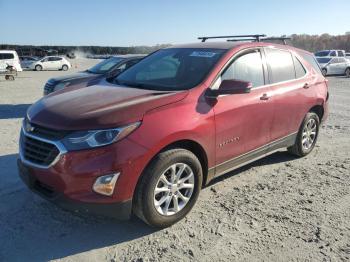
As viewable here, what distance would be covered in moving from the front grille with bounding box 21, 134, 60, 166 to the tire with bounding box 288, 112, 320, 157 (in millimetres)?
3880

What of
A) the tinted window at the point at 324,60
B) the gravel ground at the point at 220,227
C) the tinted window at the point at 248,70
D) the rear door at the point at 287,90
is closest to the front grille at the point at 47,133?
the gravel ground at the point at 220,227

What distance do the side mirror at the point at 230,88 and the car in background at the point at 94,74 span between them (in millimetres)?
6119

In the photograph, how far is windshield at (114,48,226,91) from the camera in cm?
441

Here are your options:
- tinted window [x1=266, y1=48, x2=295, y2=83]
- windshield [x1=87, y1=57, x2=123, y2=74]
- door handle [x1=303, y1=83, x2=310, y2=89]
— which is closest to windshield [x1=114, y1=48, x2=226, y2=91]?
tinted window [x1=266, y1=48, x2=295, y2=83]

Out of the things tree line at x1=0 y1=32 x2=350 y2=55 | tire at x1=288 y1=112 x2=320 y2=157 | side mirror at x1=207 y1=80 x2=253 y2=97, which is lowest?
tire at x1=288 y1=112 x2=320 y2=157

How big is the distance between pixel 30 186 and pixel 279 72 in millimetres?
3537

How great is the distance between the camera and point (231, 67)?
4.59 m

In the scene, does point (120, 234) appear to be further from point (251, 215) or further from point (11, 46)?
point (11, 46)

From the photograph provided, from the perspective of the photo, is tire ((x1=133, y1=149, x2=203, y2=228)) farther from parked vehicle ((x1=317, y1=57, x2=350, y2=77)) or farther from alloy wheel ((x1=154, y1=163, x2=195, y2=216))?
parked vehicle ((x1=317, y1=57, x2=350, y2=77))

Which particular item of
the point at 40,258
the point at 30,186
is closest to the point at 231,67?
the point at 30,186

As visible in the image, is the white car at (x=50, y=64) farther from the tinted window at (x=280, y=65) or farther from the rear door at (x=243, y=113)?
the rear door at (x=243, y=113)

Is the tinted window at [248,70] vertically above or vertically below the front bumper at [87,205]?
above

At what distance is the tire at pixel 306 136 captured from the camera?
19.6 ft

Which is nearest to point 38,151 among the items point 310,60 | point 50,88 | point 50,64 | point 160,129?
point 160,129
